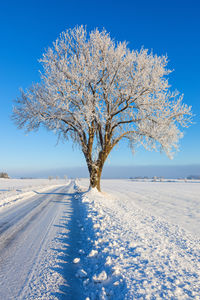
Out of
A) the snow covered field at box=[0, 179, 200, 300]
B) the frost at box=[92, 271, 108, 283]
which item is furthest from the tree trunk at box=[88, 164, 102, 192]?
the frost at box=[92, 271, 108, 283]

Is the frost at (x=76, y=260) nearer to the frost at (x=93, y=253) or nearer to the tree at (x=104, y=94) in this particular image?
the frost at (x=93, y=253)

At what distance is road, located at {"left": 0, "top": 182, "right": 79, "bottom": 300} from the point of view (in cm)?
287

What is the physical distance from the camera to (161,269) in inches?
126

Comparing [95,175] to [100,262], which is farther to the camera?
[95,175]

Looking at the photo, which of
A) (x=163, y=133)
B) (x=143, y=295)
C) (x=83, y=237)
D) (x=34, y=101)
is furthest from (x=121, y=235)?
(x=34, y=101)

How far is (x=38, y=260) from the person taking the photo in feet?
12.6

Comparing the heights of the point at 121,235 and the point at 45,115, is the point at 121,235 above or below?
below

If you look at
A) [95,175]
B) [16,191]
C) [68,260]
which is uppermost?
[95,175]

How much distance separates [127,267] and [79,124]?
1221 centimetres

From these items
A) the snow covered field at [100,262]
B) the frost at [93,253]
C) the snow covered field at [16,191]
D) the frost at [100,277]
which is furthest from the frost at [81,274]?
the snow covered field at [16,191]

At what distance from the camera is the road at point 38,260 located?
2873 mm

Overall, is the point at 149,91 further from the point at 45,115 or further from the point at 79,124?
the point at 45,115

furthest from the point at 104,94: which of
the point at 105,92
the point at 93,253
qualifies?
the point at 93,253

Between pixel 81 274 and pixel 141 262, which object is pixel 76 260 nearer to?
pixel 81 274
